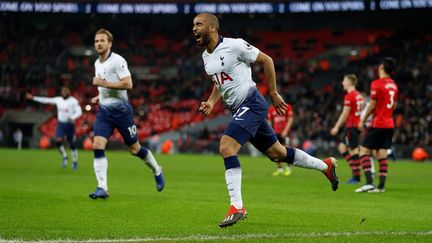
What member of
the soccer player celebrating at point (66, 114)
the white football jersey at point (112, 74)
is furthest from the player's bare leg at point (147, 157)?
the soccer player celebrating at point (66, 114)

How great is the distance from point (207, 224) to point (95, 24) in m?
49.6

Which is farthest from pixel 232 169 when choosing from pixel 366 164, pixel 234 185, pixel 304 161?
pixel 366 164

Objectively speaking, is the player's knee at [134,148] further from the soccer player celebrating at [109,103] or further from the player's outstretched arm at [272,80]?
the player's outstretched arm at [272,80]

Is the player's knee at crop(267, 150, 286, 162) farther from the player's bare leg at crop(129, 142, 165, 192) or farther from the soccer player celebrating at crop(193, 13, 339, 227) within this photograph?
the player's bare leg at crop(129, 142, 165, 192)

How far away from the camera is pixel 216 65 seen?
350 inches

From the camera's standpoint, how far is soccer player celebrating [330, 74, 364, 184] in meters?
Answer: 16.4

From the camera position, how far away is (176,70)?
52719mm

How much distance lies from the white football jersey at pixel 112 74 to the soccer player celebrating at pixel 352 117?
18.4 feet

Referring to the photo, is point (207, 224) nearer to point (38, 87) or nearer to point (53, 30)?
point (38, 87)

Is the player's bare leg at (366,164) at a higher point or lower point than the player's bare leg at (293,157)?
lower

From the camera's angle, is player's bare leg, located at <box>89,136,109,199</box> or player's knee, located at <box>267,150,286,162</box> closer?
A: player's knee, located at <box>267,150,286,162</box>

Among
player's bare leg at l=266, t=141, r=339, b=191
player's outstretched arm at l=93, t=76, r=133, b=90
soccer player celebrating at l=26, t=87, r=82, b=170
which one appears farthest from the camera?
soccer player celebrating at l=26, t=87, r=82, b=170

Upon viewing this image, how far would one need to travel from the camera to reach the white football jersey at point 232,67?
29.0ft

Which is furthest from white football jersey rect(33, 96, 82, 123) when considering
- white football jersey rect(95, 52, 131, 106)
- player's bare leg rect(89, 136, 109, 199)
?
player's bare leg rect(89, 136, 109, 199)
